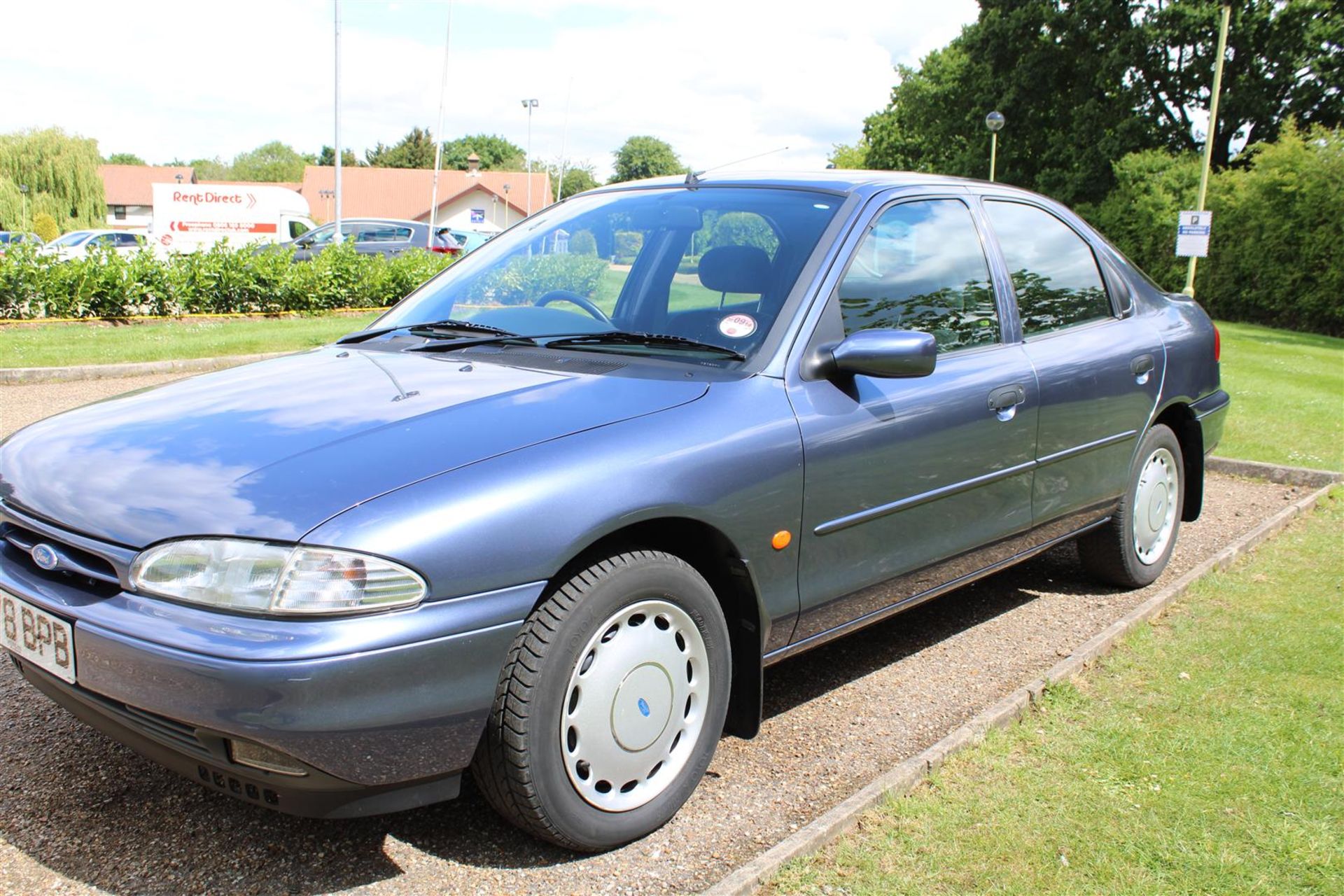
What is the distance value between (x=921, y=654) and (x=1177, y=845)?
56.1 inches

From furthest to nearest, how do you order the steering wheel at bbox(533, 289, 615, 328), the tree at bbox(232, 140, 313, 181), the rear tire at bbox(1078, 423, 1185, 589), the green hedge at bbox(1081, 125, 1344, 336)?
1. the tree at bbox(232, 140, 313, 181)
2. the green hedge at bbox(1081, 125, 1344, 336)
3. the rear tire at bbox(1078, 423, 1185, 589)
4. the steering wheel at bbox(533, 289, 615, 328)

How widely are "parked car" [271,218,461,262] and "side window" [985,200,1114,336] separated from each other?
22263 millimetres

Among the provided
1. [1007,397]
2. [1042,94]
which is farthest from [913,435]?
[1042,94]

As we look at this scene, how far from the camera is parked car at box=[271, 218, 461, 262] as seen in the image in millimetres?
26672

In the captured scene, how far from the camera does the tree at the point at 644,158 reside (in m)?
120

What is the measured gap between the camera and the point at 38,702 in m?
3.45

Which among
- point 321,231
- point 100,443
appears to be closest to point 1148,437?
point 100,443

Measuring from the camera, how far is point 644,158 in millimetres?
122875

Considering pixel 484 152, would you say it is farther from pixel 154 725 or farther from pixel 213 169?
pixel 154 725

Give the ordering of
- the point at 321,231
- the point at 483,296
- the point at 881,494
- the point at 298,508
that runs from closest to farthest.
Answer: the point at 298,508, the point at 881,494, the point at 483,296, the point at 321,231

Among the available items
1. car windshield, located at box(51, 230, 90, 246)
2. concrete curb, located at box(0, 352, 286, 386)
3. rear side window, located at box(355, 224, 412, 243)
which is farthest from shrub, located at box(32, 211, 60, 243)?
concrete curb, located at box(0, 352, 286, 386)

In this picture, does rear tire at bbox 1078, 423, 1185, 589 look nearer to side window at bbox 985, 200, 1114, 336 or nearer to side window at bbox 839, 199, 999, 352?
side window at bbox 985, 200, 1114, 336

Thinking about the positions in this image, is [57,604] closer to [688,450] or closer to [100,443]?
[100,443]

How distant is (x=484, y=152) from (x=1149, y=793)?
442 ft
